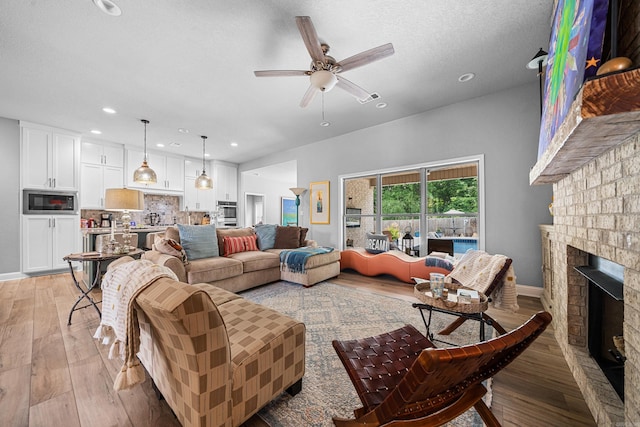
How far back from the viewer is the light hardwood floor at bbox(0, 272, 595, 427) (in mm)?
1253

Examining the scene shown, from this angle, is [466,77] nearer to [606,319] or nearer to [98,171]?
[606,319]

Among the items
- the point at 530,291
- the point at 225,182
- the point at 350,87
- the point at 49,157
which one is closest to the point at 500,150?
the point at 530,291

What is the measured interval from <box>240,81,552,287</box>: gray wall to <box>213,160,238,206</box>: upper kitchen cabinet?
5050mm

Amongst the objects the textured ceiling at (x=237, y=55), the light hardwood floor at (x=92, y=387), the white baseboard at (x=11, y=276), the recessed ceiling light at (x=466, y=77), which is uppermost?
the recessed ceiling light at (x=466, y=77)

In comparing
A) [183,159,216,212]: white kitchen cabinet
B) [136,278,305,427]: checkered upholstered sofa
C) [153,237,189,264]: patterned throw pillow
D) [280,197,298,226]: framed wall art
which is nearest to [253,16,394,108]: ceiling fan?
[136,278,305,427]: checkered upholstered sofa

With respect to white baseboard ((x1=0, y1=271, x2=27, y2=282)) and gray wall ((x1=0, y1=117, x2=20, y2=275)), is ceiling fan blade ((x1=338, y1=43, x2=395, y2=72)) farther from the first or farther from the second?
white baseboard ((x1=0, y1=271, x2=27, y2=282))

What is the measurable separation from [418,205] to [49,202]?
677 centimetres

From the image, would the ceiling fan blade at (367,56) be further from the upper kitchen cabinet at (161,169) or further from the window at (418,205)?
the upper kitchen cabinet at (161,169)

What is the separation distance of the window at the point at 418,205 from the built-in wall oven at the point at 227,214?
3974 mm

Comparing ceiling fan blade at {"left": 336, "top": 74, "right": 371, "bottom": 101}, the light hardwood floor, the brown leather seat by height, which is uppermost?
ceiling fan blade at {"left": 336, "top": 74, "right": 371, "bottom": 101}

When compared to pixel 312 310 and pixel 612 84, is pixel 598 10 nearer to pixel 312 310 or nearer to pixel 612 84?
pixel 612 84

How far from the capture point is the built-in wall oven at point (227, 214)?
711 centimetres

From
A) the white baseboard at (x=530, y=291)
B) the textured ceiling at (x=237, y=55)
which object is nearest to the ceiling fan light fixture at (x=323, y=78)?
the textured ceiling at (x=237, y=55)

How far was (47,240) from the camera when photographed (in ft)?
14.3
